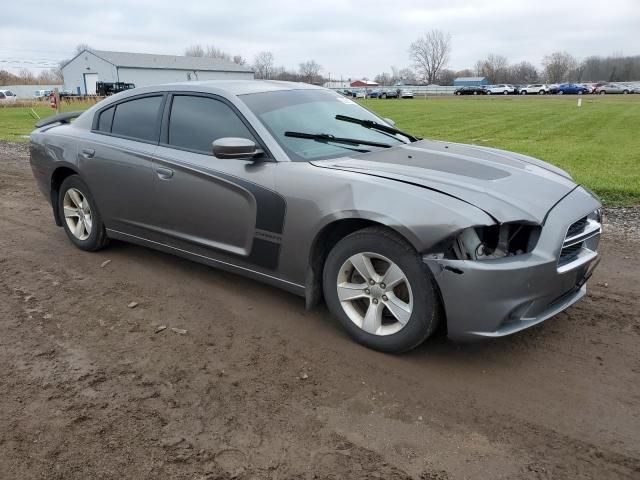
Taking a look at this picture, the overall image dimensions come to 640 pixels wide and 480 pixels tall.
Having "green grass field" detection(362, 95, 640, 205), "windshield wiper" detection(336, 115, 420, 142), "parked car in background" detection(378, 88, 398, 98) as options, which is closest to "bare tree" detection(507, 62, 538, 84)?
"parked car in background" detection(378, 88, 398, 98)

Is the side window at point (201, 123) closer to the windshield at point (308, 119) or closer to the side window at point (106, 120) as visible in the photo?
the windshield at point (308, 119)

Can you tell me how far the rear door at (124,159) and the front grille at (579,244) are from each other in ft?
10.1

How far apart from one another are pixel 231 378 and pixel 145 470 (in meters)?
0.80

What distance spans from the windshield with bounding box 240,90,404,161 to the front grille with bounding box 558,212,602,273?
151 centimetres

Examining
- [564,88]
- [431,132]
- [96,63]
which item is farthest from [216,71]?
[431,132]

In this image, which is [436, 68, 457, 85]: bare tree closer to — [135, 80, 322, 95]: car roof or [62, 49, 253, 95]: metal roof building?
[62, 49, 253, 95]: metal roof building

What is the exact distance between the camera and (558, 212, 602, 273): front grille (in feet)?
10.3

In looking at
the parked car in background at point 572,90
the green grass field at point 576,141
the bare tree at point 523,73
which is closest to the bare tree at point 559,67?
the bare tree at point 523,73

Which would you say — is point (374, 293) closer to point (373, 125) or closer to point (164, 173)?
point (373, 125)

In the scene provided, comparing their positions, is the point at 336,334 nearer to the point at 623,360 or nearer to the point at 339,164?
the point at 339,164

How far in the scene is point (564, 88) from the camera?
2832 inches

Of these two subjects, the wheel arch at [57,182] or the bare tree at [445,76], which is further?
the bare tree at [445,76]

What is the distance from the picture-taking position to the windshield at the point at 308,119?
382 cm

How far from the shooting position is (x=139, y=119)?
4.69 m
